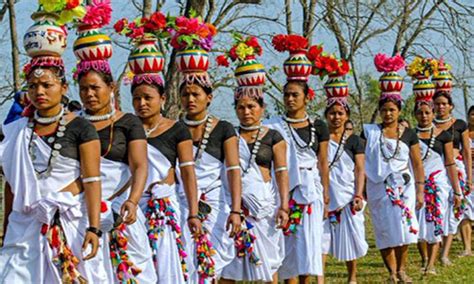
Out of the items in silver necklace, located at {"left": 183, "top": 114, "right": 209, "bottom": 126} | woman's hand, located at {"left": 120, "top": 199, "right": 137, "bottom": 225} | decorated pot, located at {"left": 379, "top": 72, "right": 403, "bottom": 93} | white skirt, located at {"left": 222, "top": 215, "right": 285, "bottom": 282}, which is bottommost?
white skirt, located at {"left": 222, "top": 215, "right": 285, "bottom": 282}

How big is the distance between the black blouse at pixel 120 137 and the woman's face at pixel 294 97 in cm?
290

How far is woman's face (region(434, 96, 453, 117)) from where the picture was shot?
12.6 meters

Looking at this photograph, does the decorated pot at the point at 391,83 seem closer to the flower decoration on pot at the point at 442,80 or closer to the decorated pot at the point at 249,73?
the flower decoration on pot at the point at 442,80

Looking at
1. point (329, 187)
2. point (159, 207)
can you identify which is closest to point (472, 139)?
point (329, 187)

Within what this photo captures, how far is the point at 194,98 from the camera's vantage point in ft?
26.1

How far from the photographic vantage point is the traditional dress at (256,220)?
28.3ft

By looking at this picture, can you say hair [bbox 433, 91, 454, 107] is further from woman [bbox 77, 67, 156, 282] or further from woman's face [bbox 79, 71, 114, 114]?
woman's face [bbox 79, 71, 114, 114]

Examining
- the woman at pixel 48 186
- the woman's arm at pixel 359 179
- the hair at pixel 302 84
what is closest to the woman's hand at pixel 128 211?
the woman at pixel 48 186

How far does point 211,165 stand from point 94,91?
67.6 inches

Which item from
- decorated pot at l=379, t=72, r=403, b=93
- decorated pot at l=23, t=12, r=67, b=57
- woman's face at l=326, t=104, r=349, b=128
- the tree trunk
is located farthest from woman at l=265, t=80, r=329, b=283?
the tree trunk

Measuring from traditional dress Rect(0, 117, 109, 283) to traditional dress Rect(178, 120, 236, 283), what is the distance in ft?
6.50

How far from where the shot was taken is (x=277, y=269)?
29.8 feet

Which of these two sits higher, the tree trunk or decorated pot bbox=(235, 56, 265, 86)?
the tree trunk

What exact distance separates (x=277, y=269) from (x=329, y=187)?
171 centimetres
